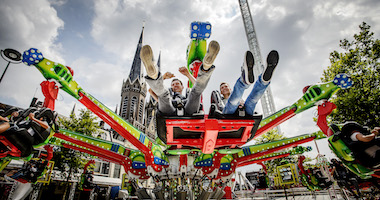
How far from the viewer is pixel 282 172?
31.8 feet

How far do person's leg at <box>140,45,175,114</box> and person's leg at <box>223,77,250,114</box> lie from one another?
104cm

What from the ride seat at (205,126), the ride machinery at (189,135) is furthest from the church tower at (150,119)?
the ride seat at (205,126)

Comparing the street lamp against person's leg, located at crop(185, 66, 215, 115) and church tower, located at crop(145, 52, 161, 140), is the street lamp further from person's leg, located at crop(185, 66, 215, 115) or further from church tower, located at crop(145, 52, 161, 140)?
church tower, located at crop(145, 52, 161, 140)

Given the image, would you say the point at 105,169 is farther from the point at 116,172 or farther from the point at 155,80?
the point at 155,80

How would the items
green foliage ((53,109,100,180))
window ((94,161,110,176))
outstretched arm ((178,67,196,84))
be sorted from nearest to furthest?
1. outstretched arm ((178,67,196,84))
2. green foliage ((53,109,100,180))
3. window ((94,161,110,176))

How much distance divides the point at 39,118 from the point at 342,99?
11.8 m

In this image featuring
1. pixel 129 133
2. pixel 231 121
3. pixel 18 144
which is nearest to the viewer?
pixel 18 144

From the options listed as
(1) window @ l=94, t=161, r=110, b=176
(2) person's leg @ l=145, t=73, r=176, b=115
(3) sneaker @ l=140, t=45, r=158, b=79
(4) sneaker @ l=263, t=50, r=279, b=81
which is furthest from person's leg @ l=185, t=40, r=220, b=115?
(1) window @ l=94, t=161, r=110, b=176

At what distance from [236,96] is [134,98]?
4057 cm

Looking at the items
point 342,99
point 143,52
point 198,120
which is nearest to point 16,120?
point 143,52

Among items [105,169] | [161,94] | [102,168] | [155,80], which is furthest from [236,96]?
[105,169]

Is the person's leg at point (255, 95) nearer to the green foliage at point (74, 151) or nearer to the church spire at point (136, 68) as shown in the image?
the green foliage at point (74, 151)

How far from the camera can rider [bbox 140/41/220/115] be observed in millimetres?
2606

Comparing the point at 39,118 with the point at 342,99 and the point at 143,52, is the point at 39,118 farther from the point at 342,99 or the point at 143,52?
the point at 342,99
